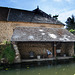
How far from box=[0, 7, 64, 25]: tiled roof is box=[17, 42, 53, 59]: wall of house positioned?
21.1 ft

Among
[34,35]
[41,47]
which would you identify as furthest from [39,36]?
[41,47]

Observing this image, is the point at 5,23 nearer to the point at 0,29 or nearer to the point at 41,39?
the point at 0,29

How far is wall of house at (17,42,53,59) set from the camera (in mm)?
9430

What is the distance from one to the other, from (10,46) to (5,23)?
23.7 ft

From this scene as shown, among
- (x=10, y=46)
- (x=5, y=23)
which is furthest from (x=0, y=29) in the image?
(x=10, y=46)

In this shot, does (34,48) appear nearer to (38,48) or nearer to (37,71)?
(38,48)

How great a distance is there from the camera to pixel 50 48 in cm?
1012

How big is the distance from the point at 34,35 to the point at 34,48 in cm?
159

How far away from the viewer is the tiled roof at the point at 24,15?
47.7ft

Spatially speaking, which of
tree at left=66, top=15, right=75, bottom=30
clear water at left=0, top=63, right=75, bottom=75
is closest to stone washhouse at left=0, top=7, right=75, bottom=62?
clear water at left=0, top=63, right=75, bottom=75

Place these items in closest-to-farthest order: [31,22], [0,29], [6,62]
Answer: [6,62], [0,29], [31,22]

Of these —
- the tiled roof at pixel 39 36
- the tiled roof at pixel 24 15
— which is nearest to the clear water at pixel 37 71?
the tiled roof at pixel 39 36

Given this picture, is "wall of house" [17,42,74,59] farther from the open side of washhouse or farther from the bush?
the bush

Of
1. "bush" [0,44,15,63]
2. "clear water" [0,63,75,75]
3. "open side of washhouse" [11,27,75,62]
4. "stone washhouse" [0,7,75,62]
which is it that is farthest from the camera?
"open side of washhouse" [11,27,75,62]
